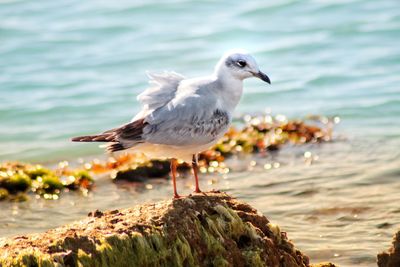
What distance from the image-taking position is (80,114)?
551 inches

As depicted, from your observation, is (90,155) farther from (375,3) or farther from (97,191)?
(375,3)

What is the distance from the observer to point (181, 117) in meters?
7.27

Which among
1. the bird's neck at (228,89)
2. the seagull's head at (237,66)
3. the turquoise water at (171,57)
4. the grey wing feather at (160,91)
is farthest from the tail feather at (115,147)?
the turquoise water at (171,57)

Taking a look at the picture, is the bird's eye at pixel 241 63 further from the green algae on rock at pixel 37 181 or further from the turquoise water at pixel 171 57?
the turquoise water at pixel 171 57

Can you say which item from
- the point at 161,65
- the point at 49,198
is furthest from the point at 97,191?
the point at 161,65

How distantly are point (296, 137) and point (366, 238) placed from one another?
3571 millimetres

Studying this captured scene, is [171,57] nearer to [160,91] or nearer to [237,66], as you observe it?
[237,66]

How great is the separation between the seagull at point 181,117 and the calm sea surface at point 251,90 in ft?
4.96

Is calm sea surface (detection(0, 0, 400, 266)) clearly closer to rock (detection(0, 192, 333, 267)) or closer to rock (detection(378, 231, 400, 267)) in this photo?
rock (detection(378, 231, 400, 267))

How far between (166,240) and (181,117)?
1680 millimetres

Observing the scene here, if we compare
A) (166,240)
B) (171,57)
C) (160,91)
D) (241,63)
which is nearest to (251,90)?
(171,57)

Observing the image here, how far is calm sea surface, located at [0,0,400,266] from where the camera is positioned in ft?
31.0

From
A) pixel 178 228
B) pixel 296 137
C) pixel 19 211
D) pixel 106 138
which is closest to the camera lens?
pixel 178 228

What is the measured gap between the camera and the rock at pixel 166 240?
17.9 feet
